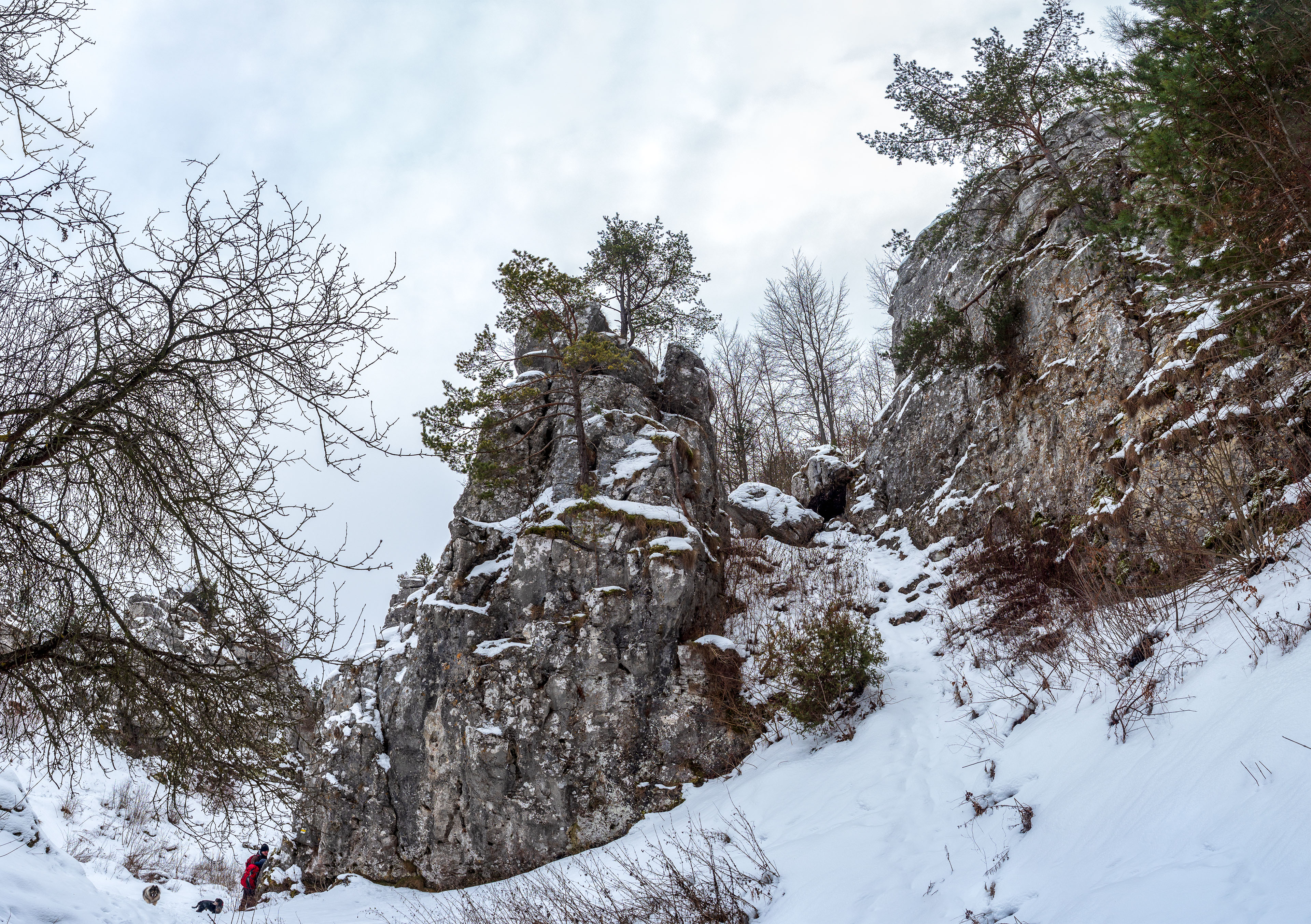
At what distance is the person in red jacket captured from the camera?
1134cm

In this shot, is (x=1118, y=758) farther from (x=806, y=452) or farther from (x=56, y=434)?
(x=806, y=452)

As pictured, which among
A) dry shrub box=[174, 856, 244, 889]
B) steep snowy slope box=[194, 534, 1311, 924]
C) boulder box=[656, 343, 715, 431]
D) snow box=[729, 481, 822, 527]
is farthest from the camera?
snow box=[729, 481, 822, 527]

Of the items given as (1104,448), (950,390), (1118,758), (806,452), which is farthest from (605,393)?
(806,452)

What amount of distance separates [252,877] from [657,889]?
32.4ft

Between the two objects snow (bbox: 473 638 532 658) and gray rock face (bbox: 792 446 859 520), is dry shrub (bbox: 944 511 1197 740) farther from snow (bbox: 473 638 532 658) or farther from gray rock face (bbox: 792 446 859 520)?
snow (bbox: 473 638 532 658)

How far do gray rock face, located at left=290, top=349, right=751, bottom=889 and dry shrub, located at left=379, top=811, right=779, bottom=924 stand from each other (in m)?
1.35

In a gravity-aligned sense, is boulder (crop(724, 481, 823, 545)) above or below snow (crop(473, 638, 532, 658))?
above

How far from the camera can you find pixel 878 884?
4.98 m

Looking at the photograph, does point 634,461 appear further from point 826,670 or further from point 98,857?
point 98,857

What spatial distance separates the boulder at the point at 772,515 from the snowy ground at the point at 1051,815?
8.82m

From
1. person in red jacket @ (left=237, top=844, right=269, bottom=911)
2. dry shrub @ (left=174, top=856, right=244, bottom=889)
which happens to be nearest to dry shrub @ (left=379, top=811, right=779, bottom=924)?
person in red jacket @ (left=237, top=844, right=269, bottom=911)

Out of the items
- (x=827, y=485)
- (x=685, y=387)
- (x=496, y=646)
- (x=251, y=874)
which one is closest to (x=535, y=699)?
(x=496, y=646)

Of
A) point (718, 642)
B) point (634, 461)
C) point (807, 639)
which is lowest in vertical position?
point (807, 639)

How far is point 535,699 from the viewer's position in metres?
11.1
